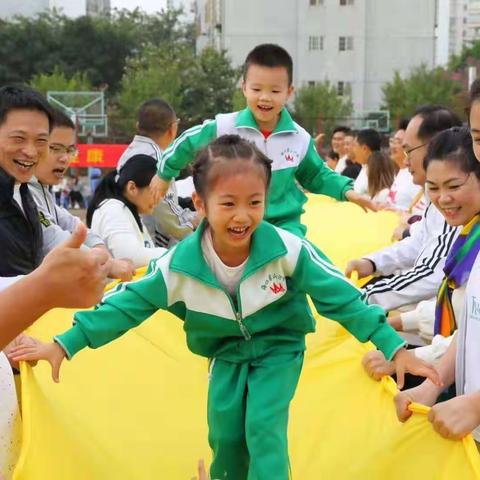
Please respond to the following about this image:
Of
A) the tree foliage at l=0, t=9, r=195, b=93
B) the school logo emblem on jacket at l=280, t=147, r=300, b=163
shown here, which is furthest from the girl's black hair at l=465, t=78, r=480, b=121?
the tree foliage at l=0, t=9, r=195, b=93

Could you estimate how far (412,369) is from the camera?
2582 millimetres

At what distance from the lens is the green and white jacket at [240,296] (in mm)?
2668

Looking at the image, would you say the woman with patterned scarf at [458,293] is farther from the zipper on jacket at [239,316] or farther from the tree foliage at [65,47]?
the tree foliage at [65,47]

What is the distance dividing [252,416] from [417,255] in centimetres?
194

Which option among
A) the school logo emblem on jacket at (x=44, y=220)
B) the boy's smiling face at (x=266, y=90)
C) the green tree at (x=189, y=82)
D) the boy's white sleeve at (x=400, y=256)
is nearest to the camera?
the school logo emblem on jacket at (x=44, y=220)

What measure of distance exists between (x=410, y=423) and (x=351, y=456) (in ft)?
1.44

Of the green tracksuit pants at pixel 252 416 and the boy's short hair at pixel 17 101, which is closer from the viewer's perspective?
the green tracksuit pants at pixel 252 416

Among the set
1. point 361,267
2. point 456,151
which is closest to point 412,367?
point 456,151

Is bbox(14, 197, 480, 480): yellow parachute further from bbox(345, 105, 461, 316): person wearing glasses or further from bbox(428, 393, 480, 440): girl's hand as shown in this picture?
bbox(345, 105, 461, 316): person wearing glasses

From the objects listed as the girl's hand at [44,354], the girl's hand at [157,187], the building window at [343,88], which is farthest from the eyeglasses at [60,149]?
the building window at [343,88]

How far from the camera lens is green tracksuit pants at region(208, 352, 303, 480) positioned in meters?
2.73

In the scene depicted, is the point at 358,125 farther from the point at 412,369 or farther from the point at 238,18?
the point at 412,369

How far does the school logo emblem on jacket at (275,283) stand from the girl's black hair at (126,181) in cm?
253

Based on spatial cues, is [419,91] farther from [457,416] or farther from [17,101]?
[457,416]
